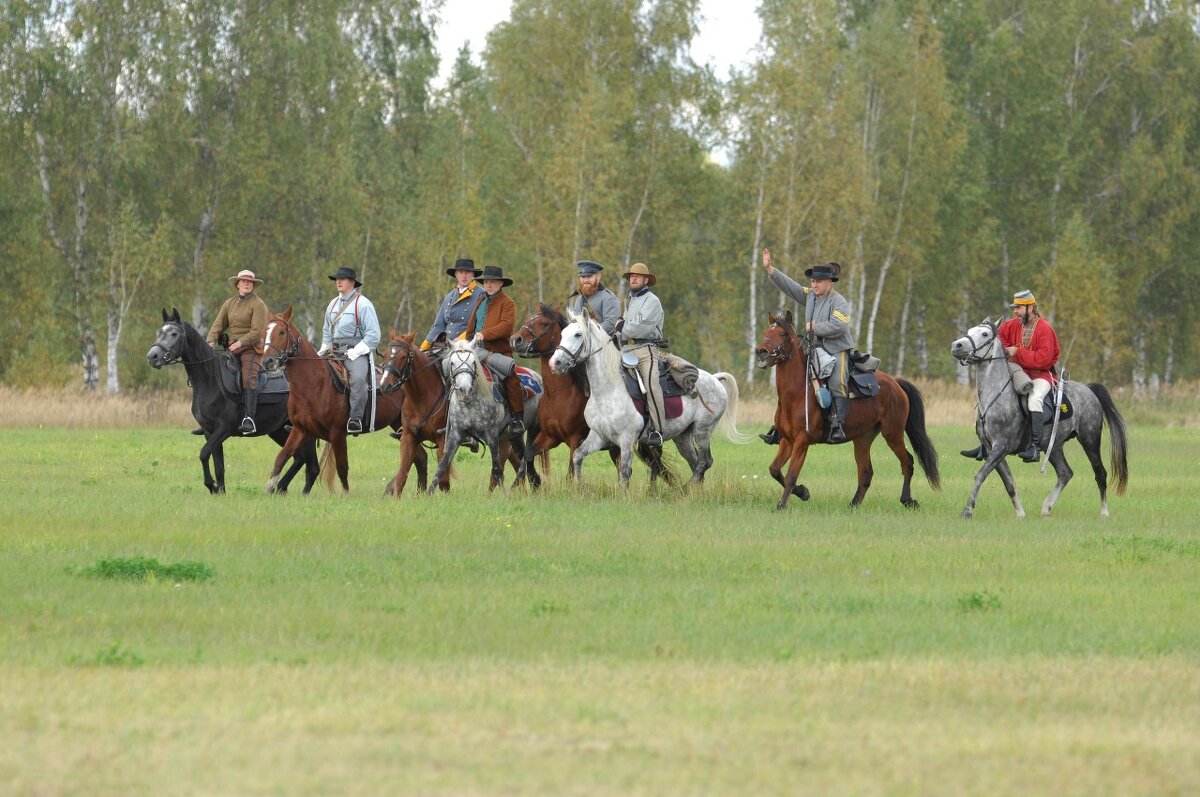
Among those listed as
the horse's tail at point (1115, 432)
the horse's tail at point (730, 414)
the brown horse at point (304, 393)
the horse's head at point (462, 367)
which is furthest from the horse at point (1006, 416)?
the brown horse at point (304, 393)

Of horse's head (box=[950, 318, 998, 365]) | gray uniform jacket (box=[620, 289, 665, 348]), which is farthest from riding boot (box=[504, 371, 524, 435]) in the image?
horse's head (box=[950, 318, 998, 365])

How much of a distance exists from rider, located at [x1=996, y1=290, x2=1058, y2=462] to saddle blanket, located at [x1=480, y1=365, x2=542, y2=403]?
503 centimetres

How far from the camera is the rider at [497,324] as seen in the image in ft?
64.1

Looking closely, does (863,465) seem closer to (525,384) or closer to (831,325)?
(831,325)

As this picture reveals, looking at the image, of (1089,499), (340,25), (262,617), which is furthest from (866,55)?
(262,617)

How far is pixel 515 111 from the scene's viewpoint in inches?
2191

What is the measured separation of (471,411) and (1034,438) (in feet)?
19.5

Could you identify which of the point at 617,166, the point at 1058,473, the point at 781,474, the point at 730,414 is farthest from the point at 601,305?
the point at 617,166

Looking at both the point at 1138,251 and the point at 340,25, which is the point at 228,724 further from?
the point at 1138,251

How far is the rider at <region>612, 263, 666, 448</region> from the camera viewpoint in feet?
64.2

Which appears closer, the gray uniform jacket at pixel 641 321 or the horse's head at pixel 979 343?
the horse's head at pixel 979 343

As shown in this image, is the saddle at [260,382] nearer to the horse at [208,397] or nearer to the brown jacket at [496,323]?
the horse at [208,397]

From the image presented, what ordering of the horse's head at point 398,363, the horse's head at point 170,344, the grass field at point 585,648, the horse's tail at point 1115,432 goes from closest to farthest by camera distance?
the grass field at point 585,648
the horse's head at point 398,363
the horse's tail at point 1115,432
the horse's head at point 170,344

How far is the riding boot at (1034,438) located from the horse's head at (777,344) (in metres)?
2.58
